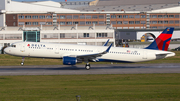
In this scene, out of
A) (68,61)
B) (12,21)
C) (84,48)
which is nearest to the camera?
(68,61)

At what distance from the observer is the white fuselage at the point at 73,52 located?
123 feet

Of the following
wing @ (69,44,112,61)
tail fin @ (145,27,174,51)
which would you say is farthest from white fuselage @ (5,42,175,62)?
tail fin @ (145,27,174,51)

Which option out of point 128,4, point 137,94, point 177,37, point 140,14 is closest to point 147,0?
point 128,4

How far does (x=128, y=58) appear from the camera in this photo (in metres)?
39.2

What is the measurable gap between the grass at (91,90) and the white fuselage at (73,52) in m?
9.76

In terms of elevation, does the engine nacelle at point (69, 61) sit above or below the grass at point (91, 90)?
above

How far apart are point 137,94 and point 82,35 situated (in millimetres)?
59585

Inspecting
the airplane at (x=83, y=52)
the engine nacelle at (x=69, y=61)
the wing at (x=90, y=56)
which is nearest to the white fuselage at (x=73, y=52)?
the airplane at (x=83, y=52)

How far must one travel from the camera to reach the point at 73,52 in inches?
1491

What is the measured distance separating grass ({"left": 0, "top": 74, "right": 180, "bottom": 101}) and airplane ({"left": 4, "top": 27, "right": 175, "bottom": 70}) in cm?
954

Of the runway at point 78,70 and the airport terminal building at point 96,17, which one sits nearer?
the runway at point 78,70

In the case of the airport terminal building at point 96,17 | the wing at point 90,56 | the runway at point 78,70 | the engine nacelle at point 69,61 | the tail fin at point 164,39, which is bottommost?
the runway at point 78,70

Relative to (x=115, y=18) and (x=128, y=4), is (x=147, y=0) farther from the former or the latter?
(x=115, y=18)

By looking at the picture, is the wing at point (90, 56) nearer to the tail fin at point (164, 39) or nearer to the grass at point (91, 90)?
the grass at point (91, 90)
